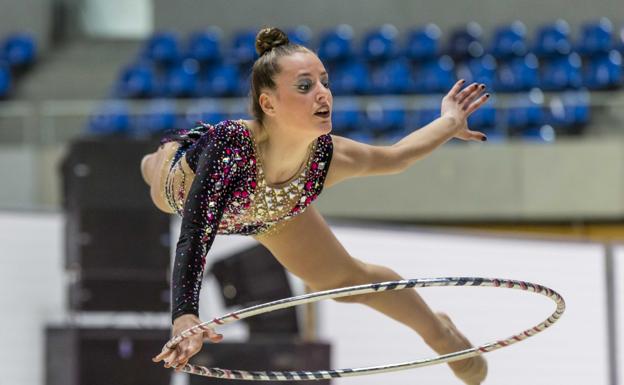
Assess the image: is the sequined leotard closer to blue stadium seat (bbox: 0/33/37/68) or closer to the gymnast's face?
the gymnast's face

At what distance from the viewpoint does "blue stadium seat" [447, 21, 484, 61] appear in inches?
412

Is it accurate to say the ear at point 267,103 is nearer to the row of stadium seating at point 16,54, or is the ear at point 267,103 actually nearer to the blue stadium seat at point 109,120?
the blue stadium seat at point 109,120

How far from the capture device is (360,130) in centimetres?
839

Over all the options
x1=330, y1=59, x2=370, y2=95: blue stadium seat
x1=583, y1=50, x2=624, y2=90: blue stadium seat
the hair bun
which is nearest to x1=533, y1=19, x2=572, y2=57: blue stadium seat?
x1=583, y1=50, x2=624, y2=90: blue stadium seat

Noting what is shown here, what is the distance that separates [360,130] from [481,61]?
218 cm

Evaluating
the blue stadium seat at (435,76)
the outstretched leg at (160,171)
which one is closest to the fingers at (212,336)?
the outstretched leg at (160,171)

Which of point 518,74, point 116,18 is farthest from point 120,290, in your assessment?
point 116,18

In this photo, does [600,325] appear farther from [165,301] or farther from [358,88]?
[358,88]

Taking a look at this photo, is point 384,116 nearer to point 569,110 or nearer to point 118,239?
point 569,110

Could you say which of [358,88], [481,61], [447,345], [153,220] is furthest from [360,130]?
[447,345]

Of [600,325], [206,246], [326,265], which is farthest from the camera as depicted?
[600,325]

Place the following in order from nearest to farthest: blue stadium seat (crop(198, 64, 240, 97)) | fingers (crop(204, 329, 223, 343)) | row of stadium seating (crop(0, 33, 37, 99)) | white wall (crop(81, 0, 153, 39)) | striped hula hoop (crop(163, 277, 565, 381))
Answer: fingers (crop(204, 329, 223, 343)) < striped hula hoop (crop(163, 277, 565, 381)) < blue stadium seat (crop(198, 64, 240, 97)) < row of stadium seating (crop(0, 33, 37, 99)) < white wall (crop(81, 0, 153, 39))

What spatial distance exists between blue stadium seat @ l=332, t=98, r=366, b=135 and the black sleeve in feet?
16.8

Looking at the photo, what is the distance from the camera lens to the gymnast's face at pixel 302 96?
3.03 m
